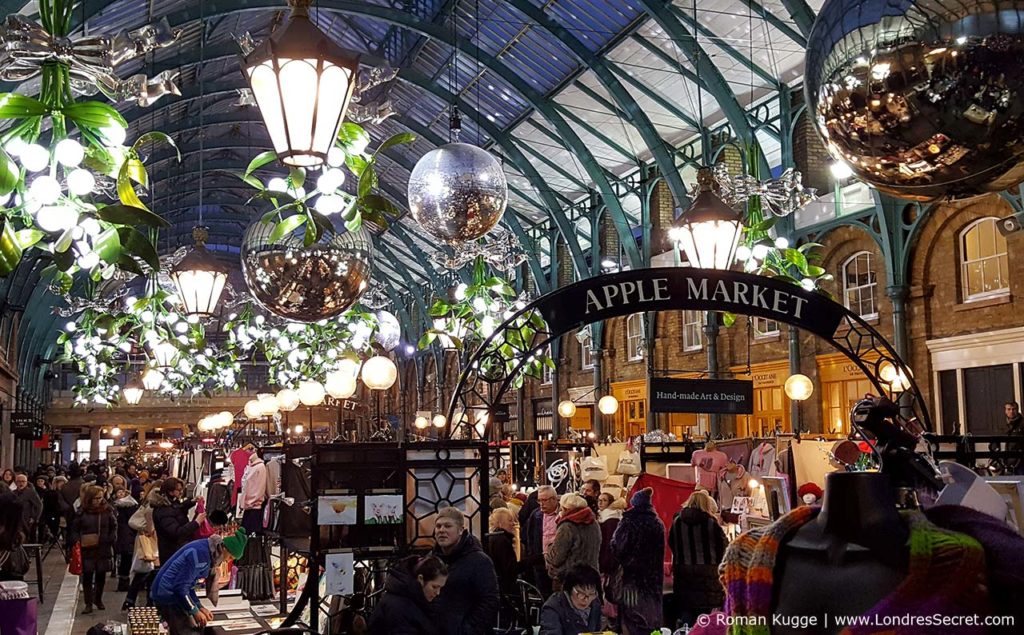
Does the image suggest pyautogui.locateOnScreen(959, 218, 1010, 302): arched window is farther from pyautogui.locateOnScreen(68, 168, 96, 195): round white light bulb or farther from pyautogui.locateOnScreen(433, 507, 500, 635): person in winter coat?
pyautogui.locateOnScreen(68, 168, 96, 195): round white light bulb

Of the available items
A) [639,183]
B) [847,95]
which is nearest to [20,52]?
[847,95]

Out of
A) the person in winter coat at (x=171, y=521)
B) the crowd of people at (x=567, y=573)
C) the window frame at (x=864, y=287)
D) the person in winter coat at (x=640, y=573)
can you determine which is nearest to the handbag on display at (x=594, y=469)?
the crowd of people at (x=567, y=573)

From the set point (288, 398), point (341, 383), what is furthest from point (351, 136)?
point (288, 398)

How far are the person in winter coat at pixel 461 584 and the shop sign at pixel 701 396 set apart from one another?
313cm

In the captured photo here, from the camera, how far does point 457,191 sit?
4344mm

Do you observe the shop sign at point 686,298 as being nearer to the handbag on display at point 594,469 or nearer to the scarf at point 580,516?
the scarf at point 580,516

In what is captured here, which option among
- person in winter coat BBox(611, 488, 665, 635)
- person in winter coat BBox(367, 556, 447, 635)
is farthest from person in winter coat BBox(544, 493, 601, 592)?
person in winter coat BBox(367, 556, 447, 635)

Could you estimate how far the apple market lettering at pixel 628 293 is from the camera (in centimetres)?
600

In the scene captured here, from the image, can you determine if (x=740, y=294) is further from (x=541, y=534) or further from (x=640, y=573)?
(x=541, y=534)

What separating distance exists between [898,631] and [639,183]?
65.3ft

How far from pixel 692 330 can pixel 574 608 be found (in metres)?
15.0

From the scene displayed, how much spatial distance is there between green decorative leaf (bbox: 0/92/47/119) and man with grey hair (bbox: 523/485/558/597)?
6.45 metres

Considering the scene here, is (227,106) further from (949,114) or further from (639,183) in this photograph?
(949,114)

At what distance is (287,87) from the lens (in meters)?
2.44
